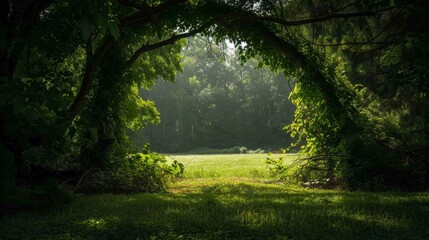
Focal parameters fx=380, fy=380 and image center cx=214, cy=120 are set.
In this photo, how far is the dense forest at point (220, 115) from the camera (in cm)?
6075

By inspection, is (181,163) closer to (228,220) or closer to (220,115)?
(228,220)

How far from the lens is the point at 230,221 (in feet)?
12.2

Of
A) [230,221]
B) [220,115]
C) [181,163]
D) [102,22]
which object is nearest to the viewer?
[102,22]

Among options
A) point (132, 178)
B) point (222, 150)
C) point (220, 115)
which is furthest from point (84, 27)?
point (220, 115)

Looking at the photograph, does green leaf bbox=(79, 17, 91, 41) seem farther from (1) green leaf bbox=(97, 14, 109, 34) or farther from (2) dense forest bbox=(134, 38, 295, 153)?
(2) dense forest bbox=(134, 38, 295, 153)

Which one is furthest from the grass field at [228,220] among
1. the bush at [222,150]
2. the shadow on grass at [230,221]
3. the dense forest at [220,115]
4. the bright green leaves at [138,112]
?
the dense forest at [220,115]

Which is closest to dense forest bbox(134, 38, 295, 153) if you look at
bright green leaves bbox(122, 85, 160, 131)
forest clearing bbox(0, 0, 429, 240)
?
bright green leaves bbox(122, 85, 160, 131)

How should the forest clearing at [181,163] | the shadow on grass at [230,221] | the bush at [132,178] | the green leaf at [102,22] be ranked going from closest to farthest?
1. the green leaf at [102,22]
2. the shadow on grass at [230,221]
3. the forest clearing at [181,163]
4. the bush at [132,178]

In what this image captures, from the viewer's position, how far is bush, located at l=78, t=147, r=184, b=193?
7289 millimetres

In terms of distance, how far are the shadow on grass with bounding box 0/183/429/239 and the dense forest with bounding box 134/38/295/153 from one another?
53856mm

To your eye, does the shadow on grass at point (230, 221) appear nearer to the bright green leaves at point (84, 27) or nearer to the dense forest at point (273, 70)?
the bright green leaves at point (84, 27)

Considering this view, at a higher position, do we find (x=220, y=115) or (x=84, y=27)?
(x=220, y=115)

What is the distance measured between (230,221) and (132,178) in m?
4.49

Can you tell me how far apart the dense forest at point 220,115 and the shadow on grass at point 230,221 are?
53.9 meters
